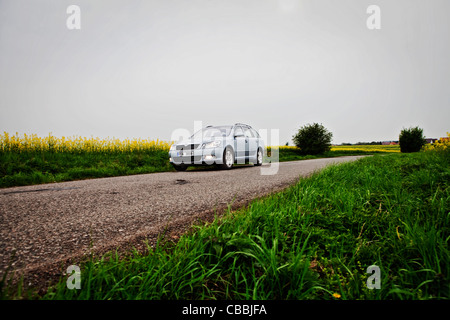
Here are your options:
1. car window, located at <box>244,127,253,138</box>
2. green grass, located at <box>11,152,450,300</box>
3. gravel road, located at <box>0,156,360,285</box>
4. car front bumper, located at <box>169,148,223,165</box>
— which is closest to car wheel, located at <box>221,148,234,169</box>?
car front bumper, located at <box>169,148,223,165</box>

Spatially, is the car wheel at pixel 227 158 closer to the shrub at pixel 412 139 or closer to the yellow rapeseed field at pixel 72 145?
the yellow rapeseed field at pixel 72 145

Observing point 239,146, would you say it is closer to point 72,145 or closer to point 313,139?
point 72,145

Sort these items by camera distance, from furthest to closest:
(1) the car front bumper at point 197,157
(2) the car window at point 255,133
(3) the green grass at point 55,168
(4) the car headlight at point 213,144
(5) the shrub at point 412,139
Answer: (5) the shrub at point 412,139
(2) the car window at point 255,133
(4) the car headlight at point 213,144
(1) the car front bumper at point 197,157
(3) the green grass at point 55,168

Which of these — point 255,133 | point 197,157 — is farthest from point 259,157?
point 197,157

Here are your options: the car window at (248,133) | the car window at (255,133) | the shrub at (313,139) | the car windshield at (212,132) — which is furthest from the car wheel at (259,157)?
the shrub at (313,139)

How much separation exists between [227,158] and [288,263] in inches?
267

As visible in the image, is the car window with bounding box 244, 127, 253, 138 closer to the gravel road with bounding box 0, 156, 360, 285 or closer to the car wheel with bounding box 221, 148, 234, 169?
the car wheel with bounding box 221, 148, 234, 169

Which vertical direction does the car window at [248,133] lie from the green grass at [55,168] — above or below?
above

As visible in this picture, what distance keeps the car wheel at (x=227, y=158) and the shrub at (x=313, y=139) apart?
2062 centimetres

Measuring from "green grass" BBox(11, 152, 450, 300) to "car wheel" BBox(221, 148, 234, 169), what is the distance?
5881mm

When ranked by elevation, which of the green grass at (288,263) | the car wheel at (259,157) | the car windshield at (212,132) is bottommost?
the green grass at (288,263)

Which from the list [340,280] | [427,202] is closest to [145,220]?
[340,280]

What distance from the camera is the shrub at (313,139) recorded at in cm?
2658
